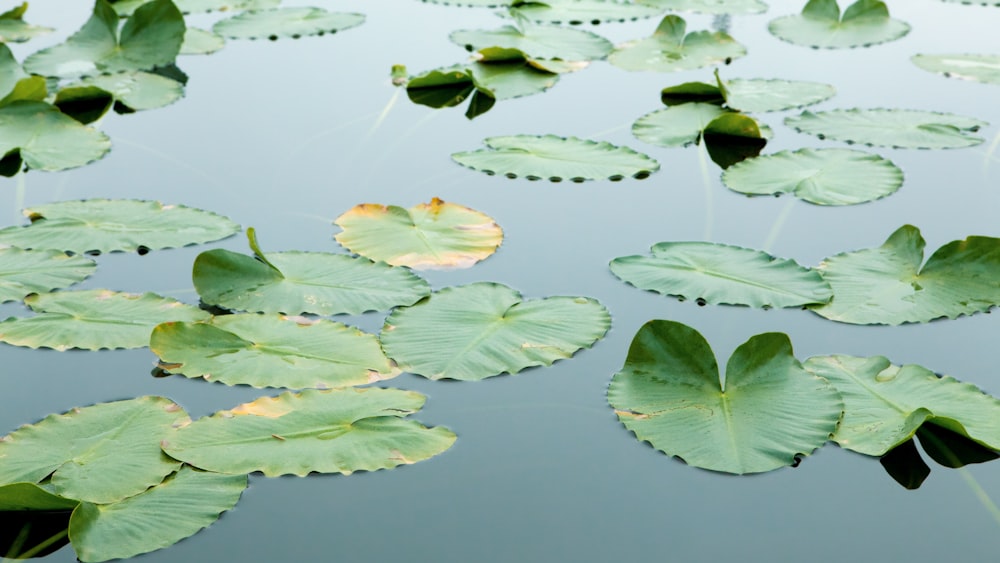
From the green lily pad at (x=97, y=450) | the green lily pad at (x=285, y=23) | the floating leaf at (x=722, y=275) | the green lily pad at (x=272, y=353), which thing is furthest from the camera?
the green lily pad at (x=285, y=23)

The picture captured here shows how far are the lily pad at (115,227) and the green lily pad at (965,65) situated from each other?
2.47 meters

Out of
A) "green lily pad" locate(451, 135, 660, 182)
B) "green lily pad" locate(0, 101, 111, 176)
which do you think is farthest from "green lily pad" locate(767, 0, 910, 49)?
"green lily pad" locate(0, 101, 111, 176)

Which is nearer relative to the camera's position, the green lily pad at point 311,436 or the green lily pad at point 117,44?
the green lily pad at point 311,436

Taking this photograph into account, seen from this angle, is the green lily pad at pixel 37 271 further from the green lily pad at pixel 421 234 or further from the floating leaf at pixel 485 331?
the floating leaf at pixel 485 331

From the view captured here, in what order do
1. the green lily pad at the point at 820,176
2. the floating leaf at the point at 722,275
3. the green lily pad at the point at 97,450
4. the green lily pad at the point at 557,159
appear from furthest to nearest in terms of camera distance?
the green lily pad at the point at 557,159
the green lily pad at the point at 820,176
the floating leaf at the point at 722,275
the green lily pad at the point at 97,450

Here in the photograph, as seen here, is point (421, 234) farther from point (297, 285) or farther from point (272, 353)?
point (272, 353)

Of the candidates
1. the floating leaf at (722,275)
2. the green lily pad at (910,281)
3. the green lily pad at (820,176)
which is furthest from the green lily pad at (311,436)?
the green lily pad at (820,176)

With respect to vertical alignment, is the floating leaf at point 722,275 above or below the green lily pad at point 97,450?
above

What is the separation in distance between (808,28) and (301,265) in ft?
8.35

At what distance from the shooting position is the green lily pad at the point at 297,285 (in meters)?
2.28

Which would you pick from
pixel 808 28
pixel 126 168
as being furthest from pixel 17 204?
pixel 808 28

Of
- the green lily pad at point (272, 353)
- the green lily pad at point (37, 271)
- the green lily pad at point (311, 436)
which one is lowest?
the green lily pad at point (37, 271)

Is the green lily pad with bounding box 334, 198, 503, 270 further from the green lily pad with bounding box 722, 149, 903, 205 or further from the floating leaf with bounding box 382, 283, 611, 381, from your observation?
the green lily pad with bounding box 722, 149, 903, 205

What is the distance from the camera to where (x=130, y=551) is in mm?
1614
